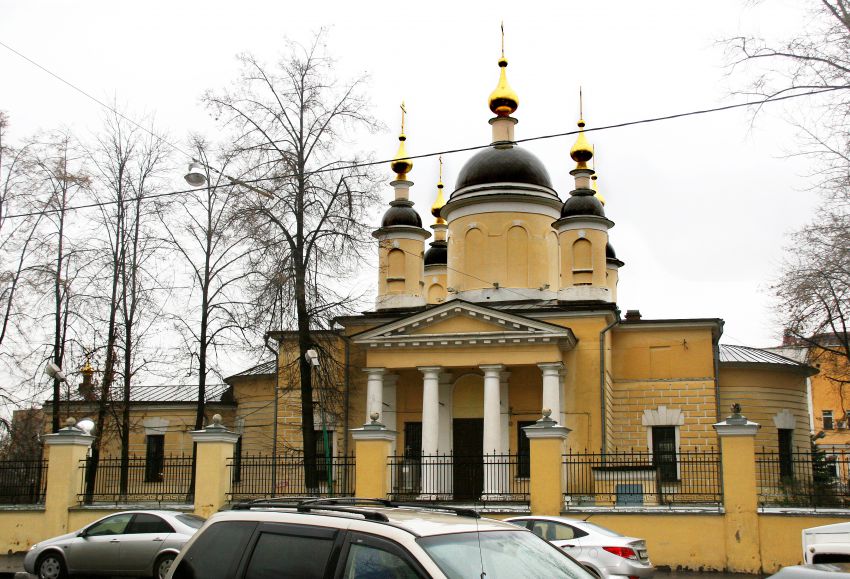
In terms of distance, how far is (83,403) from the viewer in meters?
31.1

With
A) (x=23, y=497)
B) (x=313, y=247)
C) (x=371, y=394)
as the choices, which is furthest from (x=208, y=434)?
(x=371, y=394)

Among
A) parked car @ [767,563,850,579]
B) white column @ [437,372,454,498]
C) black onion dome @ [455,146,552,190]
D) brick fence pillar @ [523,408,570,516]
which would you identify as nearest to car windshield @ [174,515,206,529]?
brick fence pillar @ [523,408,570,516]

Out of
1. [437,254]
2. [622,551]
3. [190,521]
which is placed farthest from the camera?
[437,254]

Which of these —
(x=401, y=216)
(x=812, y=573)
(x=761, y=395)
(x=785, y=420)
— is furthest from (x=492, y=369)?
(x=812, y=573)

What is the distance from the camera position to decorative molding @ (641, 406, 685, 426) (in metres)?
32.3

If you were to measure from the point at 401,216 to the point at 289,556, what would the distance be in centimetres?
3040

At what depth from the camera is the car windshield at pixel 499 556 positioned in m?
6.10

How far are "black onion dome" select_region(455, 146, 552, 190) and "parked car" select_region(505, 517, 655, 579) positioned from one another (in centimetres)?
2204

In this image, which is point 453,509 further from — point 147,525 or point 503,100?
point 503,100

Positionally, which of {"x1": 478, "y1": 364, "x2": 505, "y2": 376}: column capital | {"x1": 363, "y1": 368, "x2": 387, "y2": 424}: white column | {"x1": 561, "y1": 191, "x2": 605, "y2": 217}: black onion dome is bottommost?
{"x1": 363, "y1": 368, "x2": 387, "y2": 424}: white column

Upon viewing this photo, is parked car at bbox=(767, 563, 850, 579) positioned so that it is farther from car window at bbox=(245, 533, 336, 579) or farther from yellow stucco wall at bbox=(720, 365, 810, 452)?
yellow stucco wall at bbox=(720, 365, 810, 452)

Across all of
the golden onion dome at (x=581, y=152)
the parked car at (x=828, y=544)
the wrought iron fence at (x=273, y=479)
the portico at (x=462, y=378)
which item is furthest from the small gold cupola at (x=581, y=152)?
the parked car at (x=828, y=544)

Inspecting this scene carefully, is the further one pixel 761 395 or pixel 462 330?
pixel 761 395

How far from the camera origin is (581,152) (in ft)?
119
